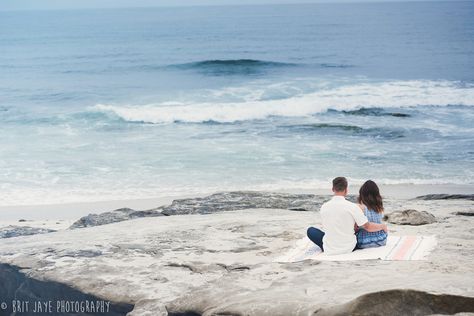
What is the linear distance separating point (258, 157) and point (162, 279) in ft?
39.2

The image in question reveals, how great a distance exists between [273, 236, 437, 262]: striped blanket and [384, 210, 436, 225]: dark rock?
3.85 ft

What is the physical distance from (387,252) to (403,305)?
5.89ft

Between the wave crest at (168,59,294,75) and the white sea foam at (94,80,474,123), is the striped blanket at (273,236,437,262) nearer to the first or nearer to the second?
the white sea foam at (94,80,474,123)

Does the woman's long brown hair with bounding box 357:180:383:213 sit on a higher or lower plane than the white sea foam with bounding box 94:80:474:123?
higher

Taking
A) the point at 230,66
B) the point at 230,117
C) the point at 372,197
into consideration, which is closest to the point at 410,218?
the point at 372,197

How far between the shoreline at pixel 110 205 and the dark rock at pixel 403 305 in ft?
27.9

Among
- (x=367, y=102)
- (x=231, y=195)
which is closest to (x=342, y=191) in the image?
(x=231, y=195)

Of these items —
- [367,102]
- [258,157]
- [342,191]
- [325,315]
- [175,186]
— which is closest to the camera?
[325,315]

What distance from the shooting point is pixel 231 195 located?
37.7 feet

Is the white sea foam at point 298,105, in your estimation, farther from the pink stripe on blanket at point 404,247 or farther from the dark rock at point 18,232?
the pink stripe on blanket at point 404,247

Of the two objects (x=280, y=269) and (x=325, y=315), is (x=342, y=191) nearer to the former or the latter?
(x=280, y=269)

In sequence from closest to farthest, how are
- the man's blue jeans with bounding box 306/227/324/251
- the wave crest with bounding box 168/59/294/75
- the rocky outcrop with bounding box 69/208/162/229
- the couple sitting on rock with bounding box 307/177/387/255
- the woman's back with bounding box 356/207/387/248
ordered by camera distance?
the couple sitting on rock with bounding box 307/177/387/255 < the woman's back with bounding box 356/207/387/248 < the man's blue jeans with bounding box 306/227/324/251 < the rocky outcrop with bounding box 69/208/162/229 < the wave crest with bounding box 168/59/294/75

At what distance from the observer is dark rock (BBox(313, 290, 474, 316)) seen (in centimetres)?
493

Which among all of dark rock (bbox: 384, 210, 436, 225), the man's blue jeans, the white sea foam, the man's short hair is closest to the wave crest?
the white sea foam
